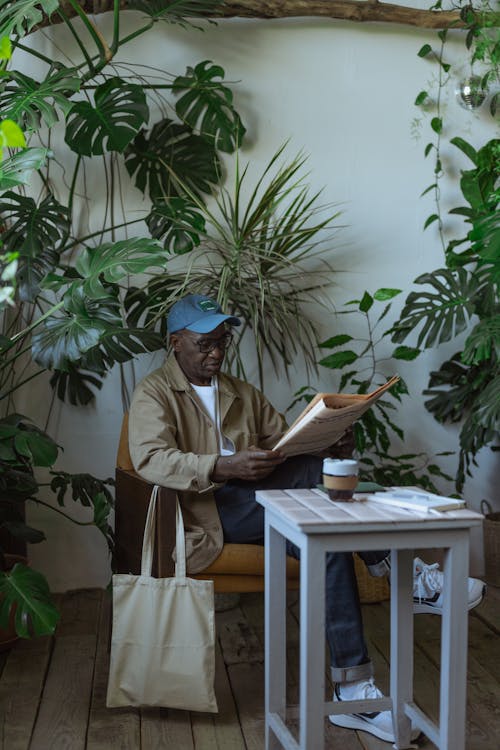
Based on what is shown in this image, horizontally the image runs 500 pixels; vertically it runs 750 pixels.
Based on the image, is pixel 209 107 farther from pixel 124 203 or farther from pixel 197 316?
pixel 197 316

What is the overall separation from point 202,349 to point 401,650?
105cm

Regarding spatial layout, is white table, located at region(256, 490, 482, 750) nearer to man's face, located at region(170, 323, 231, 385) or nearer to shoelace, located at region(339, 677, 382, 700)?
shoelace, located at region(339, 677, 382, 700)

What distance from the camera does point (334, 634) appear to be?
7.29 feet

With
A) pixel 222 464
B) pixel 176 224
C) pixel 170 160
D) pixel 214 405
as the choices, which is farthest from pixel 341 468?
pixel 170 160

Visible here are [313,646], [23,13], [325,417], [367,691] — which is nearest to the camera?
[313,646]

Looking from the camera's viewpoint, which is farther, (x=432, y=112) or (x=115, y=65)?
(x=432, y=112)

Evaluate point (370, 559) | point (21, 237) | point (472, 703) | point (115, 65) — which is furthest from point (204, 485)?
point (115, 65)

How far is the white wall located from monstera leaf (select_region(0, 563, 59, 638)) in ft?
3.50

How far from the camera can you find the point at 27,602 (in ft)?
7.66

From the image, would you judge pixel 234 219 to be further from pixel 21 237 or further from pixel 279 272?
pixel 21 237

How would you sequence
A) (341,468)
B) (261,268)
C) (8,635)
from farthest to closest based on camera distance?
(261,268), (8,635), (341,468)

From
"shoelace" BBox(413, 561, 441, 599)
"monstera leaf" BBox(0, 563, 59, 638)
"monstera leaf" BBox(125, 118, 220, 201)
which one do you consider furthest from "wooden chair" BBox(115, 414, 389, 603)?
"monstera leaf" BBox(125, 118, 220, 201)

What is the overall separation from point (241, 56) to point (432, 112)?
860 millimetres

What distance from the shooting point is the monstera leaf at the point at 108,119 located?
9.88ft
